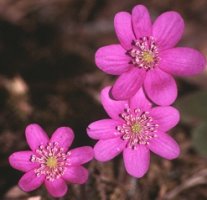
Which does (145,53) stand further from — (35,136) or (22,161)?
(22,161)

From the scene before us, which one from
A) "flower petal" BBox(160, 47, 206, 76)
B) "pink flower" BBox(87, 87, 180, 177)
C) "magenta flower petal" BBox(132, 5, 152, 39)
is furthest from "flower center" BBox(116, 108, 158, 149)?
"magenta flower petal" BBox(132, 5, 152, 39)

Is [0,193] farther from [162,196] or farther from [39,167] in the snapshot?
[162,196]

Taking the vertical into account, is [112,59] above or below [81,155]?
above

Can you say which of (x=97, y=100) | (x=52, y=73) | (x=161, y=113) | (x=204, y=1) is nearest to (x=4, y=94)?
(x=52, y=73)

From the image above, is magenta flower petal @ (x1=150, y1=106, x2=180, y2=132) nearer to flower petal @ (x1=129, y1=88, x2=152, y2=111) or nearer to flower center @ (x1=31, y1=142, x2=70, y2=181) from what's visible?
flower petal @ (x1=129, y1=88, x2=152, y2=111)

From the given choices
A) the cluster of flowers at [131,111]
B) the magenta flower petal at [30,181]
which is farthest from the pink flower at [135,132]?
the magenta flower petal at [30,181]

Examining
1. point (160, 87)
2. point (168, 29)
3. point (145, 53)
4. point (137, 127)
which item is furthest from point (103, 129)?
point (168, 29)

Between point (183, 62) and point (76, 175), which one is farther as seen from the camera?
point (183, 62)
